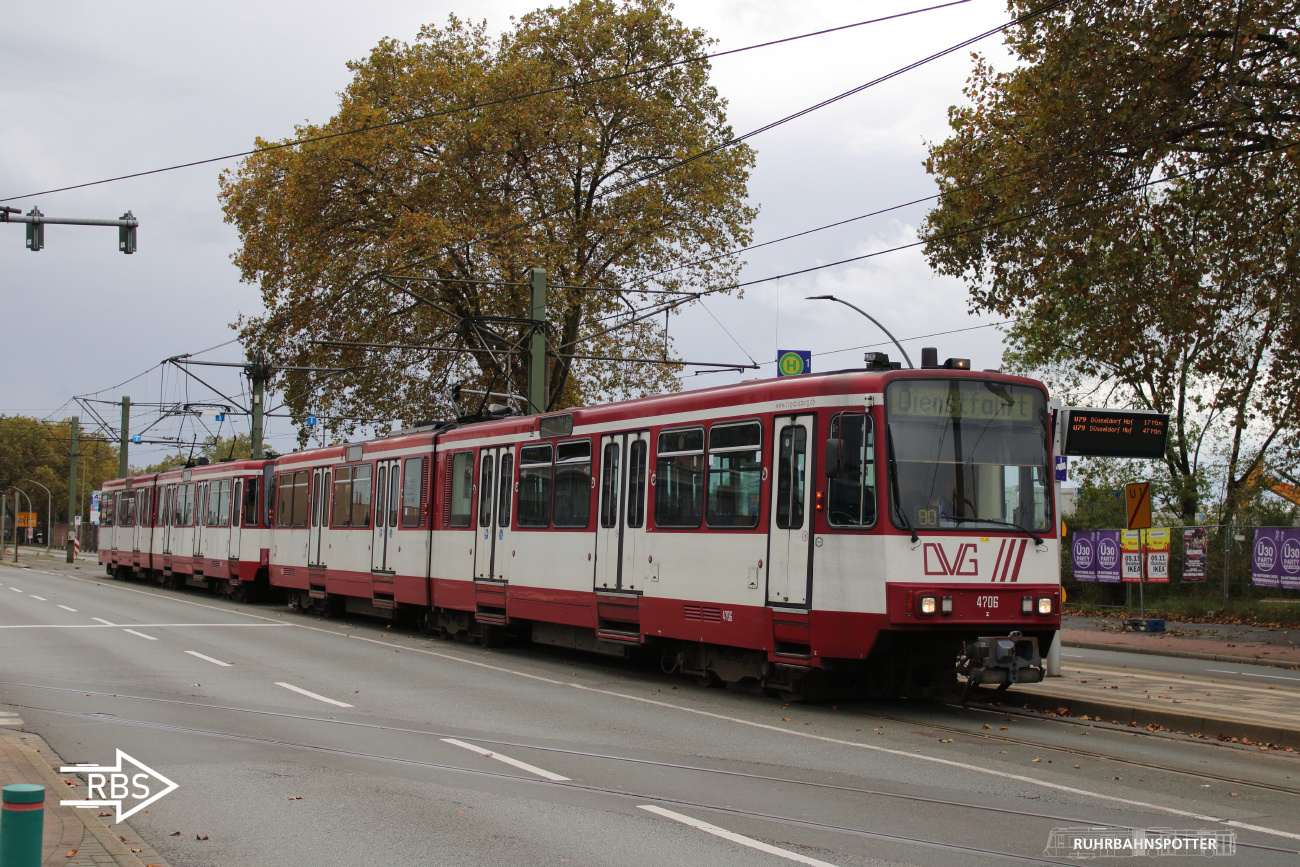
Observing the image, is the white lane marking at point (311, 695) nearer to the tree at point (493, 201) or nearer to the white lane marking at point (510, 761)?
the white lane marking at point (510, 761)

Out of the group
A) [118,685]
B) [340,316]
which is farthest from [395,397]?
[118,685]

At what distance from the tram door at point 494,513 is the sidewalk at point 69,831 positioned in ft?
31.4

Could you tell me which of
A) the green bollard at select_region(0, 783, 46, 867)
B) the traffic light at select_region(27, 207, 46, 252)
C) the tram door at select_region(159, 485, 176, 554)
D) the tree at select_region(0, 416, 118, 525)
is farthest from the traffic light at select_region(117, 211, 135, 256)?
the tree at select_region(0, 416, 118, 525)

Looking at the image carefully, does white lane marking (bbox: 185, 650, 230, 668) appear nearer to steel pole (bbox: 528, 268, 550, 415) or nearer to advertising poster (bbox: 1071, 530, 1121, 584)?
steel pole (bbox: 528, 268, 550, 415)

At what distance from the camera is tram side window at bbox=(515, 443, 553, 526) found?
1745 cm

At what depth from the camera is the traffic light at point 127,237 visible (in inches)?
714

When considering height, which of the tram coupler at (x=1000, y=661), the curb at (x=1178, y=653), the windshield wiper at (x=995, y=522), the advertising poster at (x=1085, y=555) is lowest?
the curb at (x=1178, y=653)

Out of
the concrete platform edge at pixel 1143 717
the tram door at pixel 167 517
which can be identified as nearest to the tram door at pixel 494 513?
the concrete platform edge at pixel 1143 717

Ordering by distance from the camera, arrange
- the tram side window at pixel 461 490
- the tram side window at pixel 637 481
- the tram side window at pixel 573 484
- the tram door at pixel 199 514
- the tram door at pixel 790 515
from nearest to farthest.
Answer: the tram door at pixel 790 515 < the tram side window at pixel 637 481 < the tram side window at pixel 573 484 < the tram side window at pixel 461 490 < the tram door at pixel 199 514

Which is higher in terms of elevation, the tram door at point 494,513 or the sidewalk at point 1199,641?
the tram door at point 494,513

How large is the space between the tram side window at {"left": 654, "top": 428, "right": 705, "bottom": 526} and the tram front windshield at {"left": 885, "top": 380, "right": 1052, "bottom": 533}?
2.83 metres

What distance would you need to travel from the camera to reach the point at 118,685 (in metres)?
14.2

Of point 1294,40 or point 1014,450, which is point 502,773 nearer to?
point 1014,450

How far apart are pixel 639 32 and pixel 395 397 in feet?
40.1
